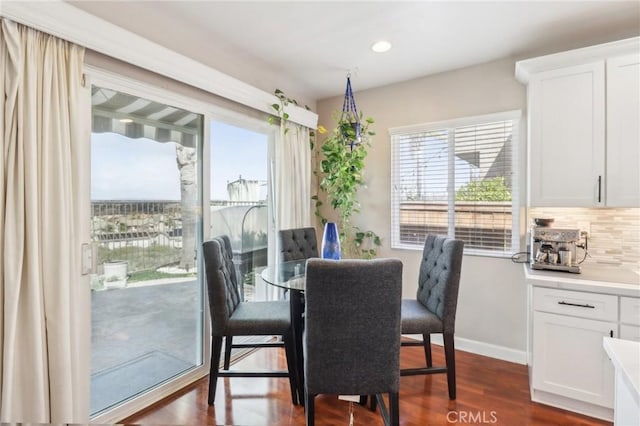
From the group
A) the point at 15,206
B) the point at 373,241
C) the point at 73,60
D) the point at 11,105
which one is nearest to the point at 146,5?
the point at 73,60

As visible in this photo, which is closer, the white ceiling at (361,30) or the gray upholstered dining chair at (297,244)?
the white ceiling at (361,30)

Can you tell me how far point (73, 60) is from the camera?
1.71m

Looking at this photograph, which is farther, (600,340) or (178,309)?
(178,309)

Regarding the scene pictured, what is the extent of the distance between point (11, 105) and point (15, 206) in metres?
0.48

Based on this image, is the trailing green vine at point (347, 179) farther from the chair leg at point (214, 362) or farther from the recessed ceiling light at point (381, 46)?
the chair leg at point (214, 362)

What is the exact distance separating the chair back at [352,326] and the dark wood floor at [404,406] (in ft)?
1.93

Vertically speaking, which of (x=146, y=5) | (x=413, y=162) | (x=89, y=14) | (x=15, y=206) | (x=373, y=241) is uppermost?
(x=146, y=5)

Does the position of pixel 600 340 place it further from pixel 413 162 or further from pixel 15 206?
pixel 15 206

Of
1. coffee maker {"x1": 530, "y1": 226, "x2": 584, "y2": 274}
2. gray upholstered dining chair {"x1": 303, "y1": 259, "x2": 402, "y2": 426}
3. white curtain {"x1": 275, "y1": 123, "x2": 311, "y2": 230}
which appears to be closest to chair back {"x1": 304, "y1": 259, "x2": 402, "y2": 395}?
gray upholstered dining chair {"x1": 303, "y1": 259, "x2": 402, "y2": 426}

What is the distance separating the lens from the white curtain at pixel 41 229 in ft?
4.96

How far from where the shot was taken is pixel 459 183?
2.99 meters

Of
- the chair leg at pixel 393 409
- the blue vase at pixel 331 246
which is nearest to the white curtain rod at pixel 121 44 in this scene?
the blue vase at pixel 331 246

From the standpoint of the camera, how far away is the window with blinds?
2779 mm

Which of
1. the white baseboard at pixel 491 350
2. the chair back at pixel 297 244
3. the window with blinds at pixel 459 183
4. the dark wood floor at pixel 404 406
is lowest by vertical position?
the dark wood floor at pixel 404 406
